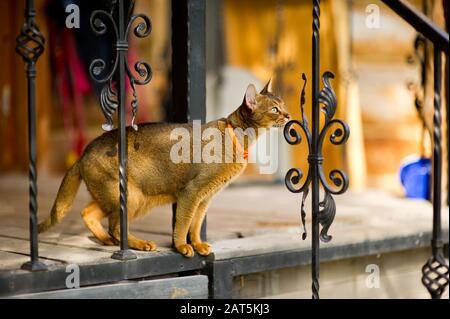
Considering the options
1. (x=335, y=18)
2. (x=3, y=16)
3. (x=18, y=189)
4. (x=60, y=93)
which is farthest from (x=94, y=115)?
(x=335, y=18)

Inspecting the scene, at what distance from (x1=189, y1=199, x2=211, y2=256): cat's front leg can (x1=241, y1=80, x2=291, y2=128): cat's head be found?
16.2 inches

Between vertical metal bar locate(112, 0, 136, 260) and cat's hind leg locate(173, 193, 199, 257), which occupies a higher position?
vertical metal bar locate(112, 0, 136, 260)

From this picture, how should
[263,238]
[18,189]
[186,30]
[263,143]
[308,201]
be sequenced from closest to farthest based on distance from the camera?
[186,30]
[263,238]
[308,201]
[18,189]
[263,143]

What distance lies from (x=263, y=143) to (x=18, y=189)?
6.74 ft

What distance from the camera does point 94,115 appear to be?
287 inches

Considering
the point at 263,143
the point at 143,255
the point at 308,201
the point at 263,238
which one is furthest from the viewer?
the point at 263,143

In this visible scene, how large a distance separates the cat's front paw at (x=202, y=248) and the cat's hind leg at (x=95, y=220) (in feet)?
1.10

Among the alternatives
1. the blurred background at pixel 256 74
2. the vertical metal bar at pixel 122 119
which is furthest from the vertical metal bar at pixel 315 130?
the blurred background at pixel 256 74

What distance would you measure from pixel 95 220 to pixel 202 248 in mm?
454

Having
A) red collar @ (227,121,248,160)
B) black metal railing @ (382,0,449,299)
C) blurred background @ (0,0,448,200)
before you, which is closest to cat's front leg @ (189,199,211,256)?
red collar @ (227,121,248,160)

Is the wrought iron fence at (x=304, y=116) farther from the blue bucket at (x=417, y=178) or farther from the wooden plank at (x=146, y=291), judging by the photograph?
the blue bucket at (x=417, y=178)

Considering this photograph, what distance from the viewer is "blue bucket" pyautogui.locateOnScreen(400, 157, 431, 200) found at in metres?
4.76

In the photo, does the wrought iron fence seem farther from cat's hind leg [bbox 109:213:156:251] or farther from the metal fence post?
cat's hind leg [bbox 109:213:156:251]

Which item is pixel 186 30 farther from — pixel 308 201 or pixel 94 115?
pixel 94 115
